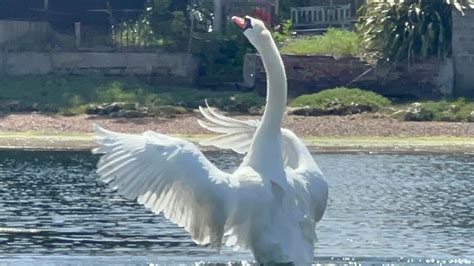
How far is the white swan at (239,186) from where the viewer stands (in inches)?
549

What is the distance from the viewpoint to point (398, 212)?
73.2 ft

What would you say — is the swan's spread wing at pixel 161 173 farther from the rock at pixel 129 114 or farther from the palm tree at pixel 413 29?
the palm tree at pixel 413 29

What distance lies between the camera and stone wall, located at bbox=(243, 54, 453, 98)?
36594mm

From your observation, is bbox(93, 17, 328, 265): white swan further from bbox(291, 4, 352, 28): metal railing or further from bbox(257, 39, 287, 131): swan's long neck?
bbox(291, 4, 352, 28): metal railing

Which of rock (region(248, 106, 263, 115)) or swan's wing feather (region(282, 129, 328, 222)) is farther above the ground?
swan's wing feather (region(282, 129, 328, 222))

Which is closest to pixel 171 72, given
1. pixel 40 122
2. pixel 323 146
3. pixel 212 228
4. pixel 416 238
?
pixel 40 122

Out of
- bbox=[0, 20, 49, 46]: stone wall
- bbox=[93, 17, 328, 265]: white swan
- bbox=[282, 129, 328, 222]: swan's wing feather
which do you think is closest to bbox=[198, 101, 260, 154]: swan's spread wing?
bbox=[282, 129, 328, 222]: swan's wing feather

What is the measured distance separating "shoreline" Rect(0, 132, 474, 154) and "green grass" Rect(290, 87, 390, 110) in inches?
83.2

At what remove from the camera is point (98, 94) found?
119ft

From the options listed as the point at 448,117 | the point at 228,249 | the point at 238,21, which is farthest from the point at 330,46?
the point at 238,21

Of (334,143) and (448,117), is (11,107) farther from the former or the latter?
(448,117)

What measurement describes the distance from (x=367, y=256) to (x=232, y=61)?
21471 mm

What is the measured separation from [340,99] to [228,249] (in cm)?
1700

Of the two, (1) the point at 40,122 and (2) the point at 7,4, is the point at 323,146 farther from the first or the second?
(2) the point at 7,4
